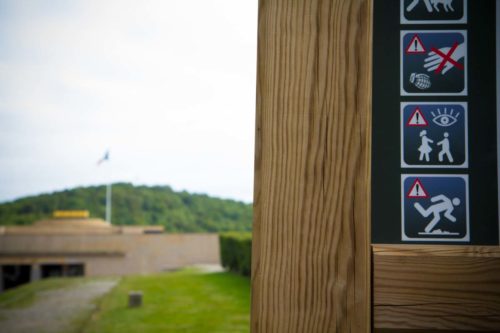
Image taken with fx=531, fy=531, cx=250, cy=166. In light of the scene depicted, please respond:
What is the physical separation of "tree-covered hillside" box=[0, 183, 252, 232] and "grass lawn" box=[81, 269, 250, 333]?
96.8ft

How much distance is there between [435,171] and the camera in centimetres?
138

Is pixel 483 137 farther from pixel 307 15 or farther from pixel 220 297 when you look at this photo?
pixel 220 297

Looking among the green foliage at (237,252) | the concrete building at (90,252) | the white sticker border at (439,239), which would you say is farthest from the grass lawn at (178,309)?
the concrete building at (90,252)

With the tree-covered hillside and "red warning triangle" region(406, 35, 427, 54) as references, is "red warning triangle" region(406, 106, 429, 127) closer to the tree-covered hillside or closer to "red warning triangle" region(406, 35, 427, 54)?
"red warning triangle" region(406, 35, 427, 54)

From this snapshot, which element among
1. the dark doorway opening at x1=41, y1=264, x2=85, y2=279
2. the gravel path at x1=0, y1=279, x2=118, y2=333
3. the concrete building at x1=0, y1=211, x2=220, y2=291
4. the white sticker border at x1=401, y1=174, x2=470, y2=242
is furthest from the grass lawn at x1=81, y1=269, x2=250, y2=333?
the dark doorway opening at x1=41, y1=264, x2=85, y2=279

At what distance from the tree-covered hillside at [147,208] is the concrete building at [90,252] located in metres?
17.7

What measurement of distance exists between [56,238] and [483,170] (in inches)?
974

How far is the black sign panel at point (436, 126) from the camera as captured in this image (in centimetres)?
137

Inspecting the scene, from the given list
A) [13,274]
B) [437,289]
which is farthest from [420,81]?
[13,274]

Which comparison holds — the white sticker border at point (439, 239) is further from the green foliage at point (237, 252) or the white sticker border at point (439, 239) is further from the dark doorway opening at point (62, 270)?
the dark doorway opening at point (62, 270)

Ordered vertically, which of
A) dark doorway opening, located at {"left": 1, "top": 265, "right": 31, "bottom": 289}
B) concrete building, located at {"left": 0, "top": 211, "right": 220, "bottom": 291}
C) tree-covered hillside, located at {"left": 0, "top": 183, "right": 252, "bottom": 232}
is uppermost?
tree-covered hillside, located at {"left": 0, "top": 183, "right": 252, "bottom": 232}

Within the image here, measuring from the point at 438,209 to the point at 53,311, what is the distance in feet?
32.5

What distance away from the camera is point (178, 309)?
9.69 meters

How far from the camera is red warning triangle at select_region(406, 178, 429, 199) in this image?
139 cm
